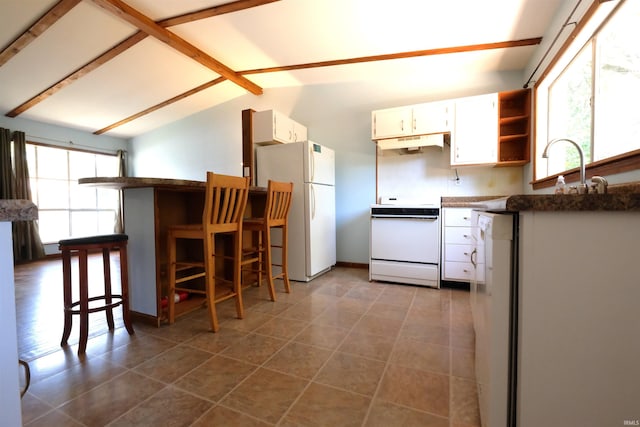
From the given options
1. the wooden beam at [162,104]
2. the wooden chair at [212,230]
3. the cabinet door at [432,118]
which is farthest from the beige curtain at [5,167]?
the cabinet door at [432,118]

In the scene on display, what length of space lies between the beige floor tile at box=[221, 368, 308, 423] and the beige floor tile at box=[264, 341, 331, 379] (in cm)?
5

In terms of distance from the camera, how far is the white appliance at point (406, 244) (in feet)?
9.50

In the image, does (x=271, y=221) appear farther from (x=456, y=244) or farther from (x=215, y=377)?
(x=456, y=244)

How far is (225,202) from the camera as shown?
6.40 feet

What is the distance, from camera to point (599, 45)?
5.65ft

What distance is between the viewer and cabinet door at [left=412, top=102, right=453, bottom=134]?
3.02m

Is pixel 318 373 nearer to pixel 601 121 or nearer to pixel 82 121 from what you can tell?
pixel 601 121

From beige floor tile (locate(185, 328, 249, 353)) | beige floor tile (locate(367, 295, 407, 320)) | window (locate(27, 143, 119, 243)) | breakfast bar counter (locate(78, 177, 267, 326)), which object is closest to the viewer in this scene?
beige floor tile (locate(185, 328, 249, 353))

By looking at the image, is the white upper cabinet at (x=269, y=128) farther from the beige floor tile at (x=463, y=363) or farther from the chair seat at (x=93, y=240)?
the beige floor tile at (x=463, y=363)

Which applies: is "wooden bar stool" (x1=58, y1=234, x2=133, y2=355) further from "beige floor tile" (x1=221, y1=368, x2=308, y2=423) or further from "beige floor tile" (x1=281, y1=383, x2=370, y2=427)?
"beige floor tile" (x1=281, y1=383, x2=370, y2=427)

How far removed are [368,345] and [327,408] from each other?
23.6 inches

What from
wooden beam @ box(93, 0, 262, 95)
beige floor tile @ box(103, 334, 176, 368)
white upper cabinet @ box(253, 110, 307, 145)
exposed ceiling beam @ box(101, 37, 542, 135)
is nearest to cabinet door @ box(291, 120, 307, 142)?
white upper cabinet @ box(253, 110, 307, 145)

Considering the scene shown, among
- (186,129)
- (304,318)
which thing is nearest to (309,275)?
(304,318)

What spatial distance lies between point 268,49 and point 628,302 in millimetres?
3743
